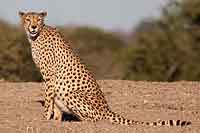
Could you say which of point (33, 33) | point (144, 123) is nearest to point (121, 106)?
point (144, 123)

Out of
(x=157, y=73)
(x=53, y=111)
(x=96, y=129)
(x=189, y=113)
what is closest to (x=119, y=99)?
(x=189, y=113)

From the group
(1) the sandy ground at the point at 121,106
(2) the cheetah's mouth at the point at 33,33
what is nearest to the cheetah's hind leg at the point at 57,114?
(1) the sandy ground at the point at 121,106

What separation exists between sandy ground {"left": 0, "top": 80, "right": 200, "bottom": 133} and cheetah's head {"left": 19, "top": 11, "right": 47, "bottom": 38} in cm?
98

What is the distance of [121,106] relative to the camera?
949 cm

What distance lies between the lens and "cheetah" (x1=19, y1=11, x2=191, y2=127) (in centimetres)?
802

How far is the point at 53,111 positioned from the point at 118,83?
295cm

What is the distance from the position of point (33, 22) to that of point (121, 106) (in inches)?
74.1

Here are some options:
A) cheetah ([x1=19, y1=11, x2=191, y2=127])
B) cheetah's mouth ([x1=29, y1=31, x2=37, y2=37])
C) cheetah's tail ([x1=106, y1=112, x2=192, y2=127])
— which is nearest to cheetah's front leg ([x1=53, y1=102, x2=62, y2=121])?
cheetah ([x1=19, y1=11, x2=191, y2=127])

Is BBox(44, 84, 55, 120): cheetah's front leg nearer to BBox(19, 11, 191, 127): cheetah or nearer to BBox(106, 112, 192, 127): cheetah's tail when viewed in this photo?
BBox(19, 11, 191, 127): cheetah

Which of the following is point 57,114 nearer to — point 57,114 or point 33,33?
point 57,114

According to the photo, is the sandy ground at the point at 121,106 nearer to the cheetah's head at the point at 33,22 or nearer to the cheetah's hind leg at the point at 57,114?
the cheetah's hind leg at the point at 57,114

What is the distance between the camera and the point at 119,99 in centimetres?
1005

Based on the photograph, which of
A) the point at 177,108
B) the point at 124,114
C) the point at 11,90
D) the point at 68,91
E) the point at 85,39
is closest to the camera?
the point at 68,91

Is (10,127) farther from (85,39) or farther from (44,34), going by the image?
(85,39)
